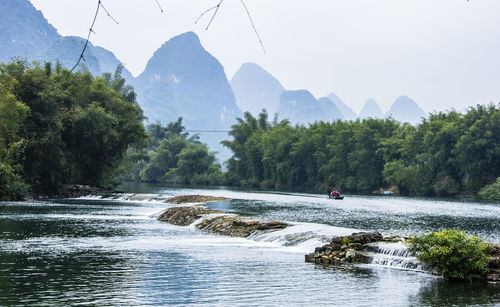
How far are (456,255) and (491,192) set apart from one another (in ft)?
218

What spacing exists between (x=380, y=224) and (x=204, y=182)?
9880 centimetres

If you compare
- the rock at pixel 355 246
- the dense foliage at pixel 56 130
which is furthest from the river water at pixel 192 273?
the dense foliage at pixel 56 130

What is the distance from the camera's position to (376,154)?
104 m

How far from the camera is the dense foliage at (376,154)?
84938 mm

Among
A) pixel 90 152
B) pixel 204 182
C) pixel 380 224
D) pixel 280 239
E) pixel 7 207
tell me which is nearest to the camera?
pixel 280 239

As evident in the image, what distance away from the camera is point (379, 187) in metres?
104

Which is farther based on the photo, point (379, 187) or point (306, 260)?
point (379, 187)

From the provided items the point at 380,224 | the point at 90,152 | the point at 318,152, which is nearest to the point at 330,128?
the point at 318,152

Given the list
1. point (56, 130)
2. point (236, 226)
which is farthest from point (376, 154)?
point (236, 226)

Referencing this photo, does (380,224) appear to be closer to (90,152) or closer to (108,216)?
(108,216)

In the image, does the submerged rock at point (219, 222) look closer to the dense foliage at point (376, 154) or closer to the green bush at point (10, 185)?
the green bush at point (10, 185)

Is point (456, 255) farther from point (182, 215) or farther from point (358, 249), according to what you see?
point (182, 215)

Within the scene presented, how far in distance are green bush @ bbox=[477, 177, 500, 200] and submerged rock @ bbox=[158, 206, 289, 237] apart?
54765 mm

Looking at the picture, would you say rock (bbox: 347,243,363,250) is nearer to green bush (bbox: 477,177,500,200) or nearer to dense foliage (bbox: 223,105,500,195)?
green bush (bbox: 477,177,500,200)
